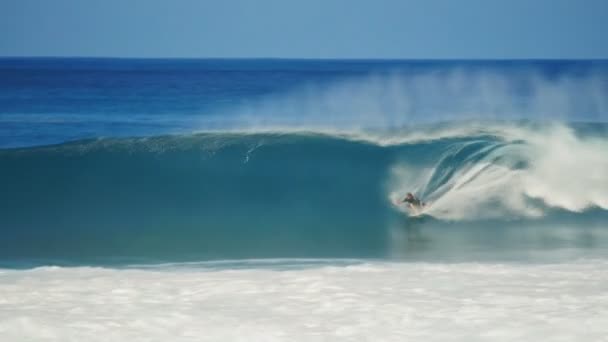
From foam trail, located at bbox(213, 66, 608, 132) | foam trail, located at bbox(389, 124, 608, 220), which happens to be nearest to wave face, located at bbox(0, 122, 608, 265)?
foam trail, located at bbox(389, 124, 608, 220)

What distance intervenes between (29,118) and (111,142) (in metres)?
13.8

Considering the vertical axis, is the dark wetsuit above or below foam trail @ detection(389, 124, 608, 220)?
below

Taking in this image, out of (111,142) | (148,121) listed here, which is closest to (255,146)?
(111,142)

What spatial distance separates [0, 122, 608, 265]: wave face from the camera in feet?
32.4

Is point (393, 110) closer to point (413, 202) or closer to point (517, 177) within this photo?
point (517, 177)

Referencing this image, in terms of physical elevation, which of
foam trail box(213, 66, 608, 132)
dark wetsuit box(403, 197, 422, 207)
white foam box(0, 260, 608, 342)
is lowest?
white foam box(0, 260, 608, 342)

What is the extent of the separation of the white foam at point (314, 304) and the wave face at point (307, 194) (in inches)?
47.7

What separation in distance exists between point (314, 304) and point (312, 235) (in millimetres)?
3646

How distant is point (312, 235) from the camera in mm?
10453

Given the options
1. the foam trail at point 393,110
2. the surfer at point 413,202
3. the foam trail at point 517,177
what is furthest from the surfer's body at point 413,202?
the foam trail at point 393,110

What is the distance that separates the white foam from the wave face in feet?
3.98

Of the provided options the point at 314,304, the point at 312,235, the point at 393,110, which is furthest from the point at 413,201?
the point at 393,110

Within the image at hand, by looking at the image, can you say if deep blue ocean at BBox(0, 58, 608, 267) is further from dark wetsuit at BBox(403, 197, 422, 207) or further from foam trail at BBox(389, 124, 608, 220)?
dark wetsuit at BBox(403, 197, 422, 207)

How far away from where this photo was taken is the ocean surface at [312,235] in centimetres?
644
